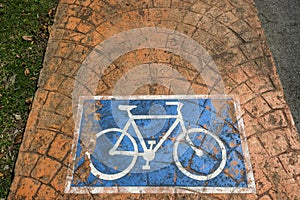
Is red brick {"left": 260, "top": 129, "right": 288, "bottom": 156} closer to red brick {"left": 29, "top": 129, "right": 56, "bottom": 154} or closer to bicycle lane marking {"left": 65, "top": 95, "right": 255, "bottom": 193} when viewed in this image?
bicycle lane marking {"left": 65, "top": 95, "right": 255, "bottom": 193}

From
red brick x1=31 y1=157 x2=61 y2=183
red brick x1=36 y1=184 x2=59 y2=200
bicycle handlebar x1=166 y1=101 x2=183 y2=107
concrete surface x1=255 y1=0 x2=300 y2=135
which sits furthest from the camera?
concrete surface x1=255 y1=0 x2=300 y2=135

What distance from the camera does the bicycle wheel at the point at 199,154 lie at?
11.4ft

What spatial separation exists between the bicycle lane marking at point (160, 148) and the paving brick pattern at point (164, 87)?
12 centimetres

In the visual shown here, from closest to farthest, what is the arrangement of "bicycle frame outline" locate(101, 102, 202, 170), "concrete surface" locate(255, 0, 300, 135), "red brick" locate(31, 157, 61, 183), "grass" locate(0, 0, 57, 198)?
"red brick" locate(31, 157, 61, 183), "bicycle frame outline" locate(101, 102, 202, 170), "grass" locate(0, 0, 57, 198), "concrete surface" locate(255, 0, 300, 135)

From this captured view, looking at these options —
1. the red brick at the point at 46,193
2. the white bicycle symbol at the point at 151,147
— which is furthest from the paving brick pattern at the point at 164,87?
the white bicycle symbol at the point at 151,147

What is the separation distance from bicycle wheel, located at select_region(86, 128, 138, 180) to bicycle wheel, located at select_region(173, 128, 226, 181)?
1.85 ft

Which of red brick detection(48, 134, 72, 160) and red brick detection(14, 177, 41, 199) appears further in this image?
red brick detection(48, 134, 72, 160)

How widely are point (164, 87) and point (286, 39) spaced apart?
231cm

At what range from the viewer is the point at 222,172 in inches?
136

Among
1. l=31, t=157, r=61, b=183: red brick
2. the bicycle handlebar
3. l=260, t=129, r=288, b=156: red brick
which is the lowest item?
l=31, t=157, r=61, b=183: red brick

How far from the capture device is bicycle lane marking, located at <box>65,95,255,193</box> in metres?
3.39

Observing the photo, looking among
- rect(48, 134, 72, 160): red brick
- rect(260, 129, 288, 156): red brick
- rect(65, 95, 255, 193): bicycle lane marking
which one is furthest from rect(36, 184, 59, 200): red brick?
rect(260, 129, 288, 156): red brick

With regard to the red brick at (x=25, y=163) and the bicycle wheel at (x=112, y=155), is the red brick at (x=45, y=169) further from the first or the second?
the bicycle wheel at (x=112, y=155)

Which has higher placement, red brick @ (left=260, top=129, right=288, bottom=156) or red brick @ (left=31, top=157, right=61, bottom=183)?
red brick @ (left=260, top=129, right=288, bottom=156)
